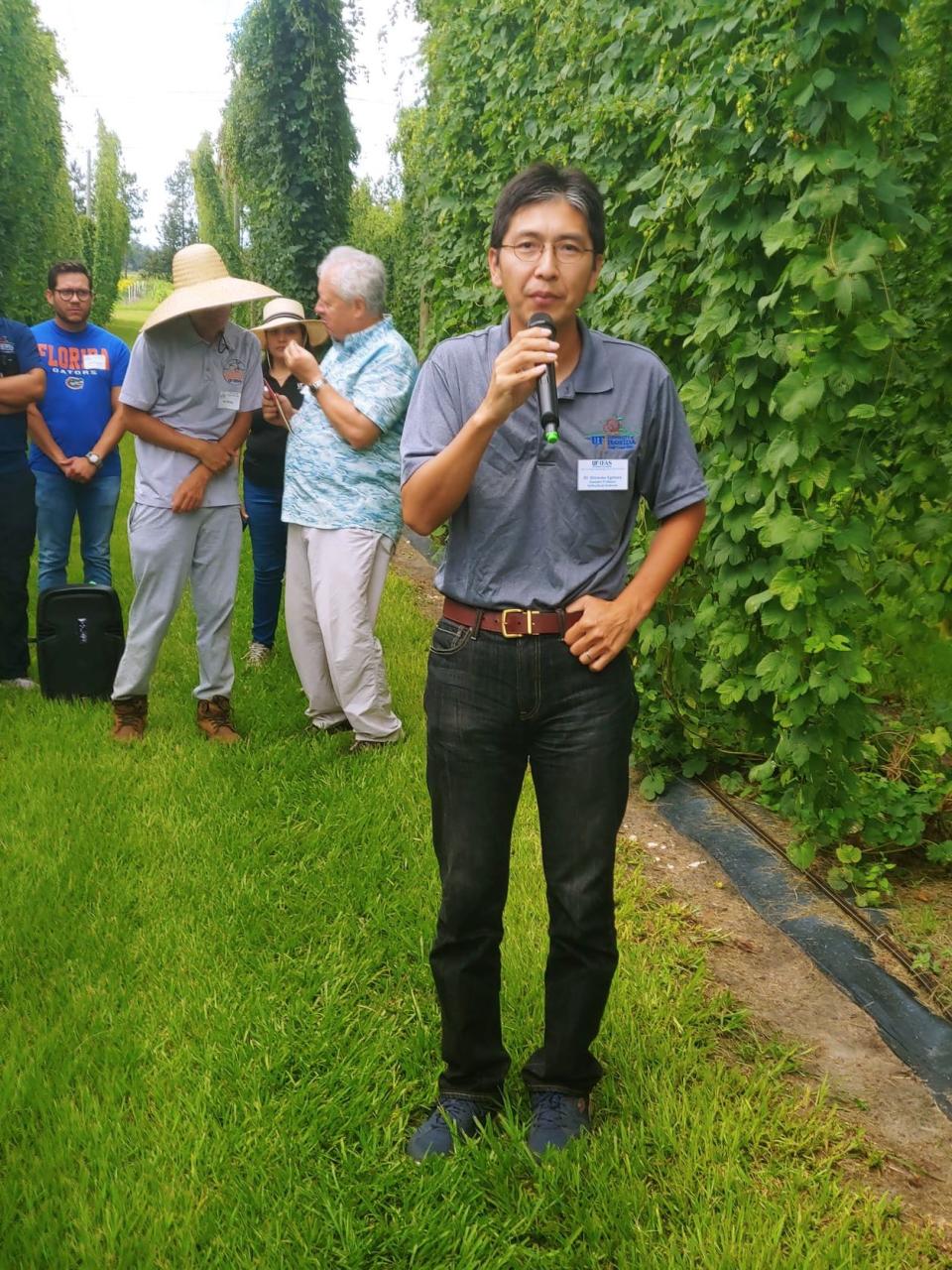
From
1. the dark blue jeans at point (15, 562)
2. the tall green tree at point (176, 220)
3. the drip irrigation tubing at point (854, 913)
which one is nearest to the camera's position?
the drip irrigation tubing at point (854, 913)

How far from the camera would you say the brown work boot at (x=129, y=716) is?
4910 mm

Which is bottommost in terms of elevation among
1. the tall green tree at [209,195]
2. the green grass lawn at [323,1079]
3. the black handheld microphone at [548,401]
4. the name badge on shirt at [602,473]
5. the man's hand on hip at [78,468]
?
the green grass lawn at [323,1079]

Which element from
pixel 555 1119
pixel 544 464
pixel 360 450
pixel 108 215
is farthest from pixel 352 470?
pixel 108 215

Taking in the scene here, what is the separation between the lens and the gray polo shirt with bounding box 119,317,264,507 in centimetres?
464

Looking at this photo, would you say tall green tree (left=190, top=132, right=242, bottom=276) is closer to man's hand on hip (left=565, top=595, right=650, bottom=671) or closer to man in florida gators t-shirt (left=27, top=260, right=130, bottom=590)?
man in florida gators t-shirt (left=27, top=260, right=130, bottom=590)

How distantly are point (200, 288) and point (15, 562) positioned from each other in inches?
73.3

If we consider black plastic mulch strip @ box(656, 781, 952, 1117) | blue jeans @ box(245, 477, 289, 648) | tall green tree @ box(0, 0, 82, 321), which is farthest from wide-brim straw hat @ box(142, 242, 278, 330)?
tall green tree @ box(0, 0, 82, 321)

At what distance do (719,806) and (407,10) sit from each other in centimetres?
800

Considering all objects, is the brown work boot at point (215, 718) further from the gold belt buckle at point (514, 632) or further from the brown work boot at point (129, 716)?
the gold belt buckle at point (514, 632)

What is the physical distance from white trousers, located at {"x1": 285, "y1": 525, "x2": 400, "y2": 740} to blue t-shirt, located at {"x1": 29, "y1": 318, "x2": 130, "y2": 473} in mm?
1835

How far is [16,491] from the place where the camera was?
5434 millimetres

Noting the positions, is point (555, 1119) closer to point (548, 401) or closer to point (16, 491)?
point (548, 401)

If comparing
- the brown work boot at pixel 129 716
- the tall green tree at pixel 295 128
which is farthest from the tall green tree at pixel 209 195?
the brown work boot at pixel 129 716

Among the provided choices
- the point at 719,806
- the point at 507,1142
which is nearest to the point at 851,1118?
the point at 507,1142
